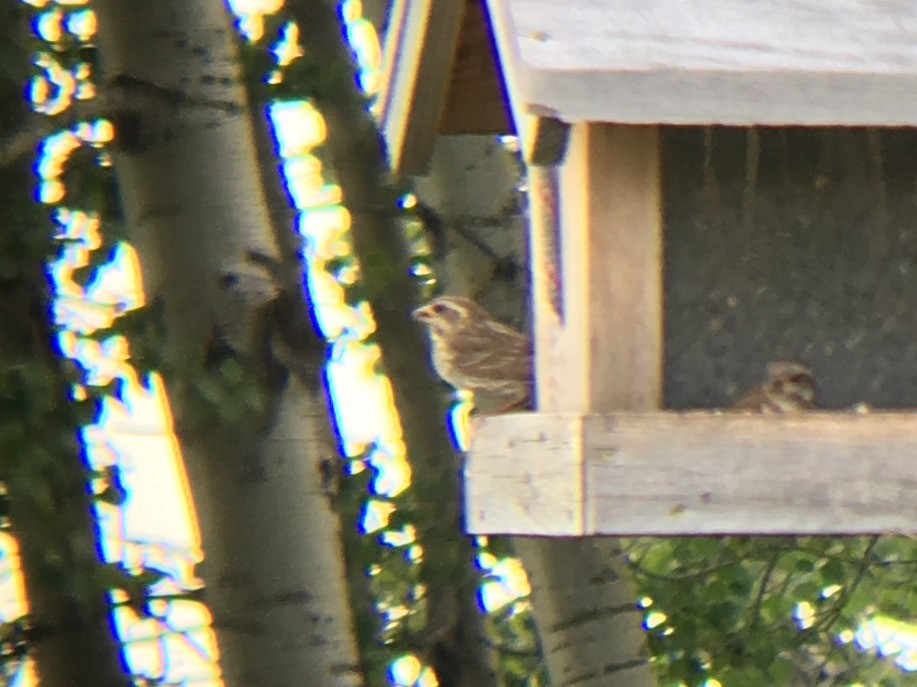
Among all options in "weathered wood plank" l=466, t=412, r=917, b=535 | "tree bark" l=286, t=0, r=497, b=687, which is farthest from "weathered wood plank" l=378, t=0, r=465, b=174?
"tree bark" l=286, t=0, r=497, b=687

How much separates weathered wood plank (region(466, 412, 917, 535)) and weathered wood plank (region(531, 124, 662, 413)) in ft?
0.66

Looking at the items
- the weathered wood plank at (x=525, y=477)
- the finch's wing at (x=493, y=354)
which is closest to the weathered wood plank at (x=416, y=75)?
the finch's wing at (x=493, y=354)

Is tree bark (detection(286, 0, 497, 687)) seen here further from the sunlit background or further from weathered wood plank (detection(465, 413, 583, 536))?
Answer: weathered wood plank (detection(465, 413, 583, 536))

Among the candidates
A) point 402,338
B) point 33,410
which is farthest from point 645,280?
point 402,338

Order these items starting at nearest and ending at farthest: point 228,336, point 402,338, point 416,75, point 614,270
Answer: point 614,270
point 416,75
point 228,336
point 402,338

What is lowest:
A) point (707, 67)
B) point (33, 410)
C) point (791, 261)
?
point (33, 410)

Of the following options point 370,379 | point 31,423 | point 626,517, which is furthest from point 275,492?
point 626,517

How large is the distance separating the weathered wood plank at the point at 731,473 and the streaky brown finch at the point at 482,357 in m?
1.00

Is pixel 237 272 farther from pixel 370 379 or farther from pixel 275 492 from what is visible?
pixel 370 379

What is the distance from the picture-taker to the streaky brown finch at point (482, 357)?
3.51 metres

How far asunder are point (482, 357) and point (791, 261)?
1.12 metres

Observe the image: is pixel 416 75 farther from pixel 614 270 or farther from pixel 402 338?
pixel 402 338

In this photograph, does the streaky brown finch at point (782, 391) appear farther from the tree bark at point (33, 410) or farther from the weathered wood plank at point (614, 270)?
the tree bark at point (33, 410)

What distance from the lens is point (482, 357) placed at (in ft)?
12.1
